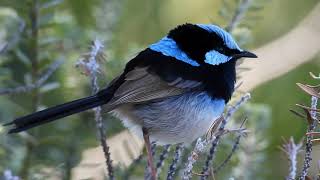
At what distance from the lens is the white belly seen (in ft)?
9.14

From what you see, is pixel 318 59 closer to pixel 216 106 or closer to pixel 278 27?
pixel 278 27

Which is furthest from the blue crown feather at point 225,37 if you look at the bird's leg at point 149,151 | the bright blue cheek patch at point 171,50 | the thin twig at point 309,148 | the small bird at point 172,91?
the thin twig at point 309,148

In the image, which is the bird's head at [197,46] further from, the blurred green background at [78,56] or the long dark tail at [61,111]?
the long dark tail at [61,111]

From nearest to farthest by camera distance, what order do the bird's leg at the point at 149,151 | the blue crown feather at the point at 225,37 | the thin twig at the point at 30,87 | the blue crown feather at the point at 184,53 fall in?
the bird's leg at the point at 149,151, the thin twig at the point at 30,87, the blue crown feather at the point at 225,37, the blue crown feather at the point at 184,53

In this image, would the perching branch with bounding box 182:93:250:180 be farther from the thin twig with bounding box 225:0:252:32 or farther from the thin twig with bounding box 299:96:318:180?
the thin twig with bounding box 225:0:252:32

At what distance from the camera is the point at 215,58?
301 centimetres

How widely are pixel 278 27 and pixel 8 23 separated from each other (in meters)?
1.47

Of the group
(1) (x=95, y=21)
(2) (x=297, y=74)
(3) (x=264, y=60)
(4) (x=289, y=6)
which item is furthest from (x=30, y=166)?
(4) (x=289, y=6)

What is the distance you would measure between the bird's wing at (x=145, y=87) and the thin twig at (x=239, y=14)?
25 centimetres

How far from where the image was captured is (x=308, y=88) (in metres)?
1.77

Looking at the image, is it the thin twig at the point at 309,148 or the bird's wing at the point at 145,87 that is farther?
the bird's wing at the point at 145,87

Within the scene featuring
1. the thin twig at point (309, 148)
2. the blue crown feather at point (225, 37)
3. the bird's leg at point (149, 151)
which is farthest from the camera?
the blue crown feather at point (225, 37)

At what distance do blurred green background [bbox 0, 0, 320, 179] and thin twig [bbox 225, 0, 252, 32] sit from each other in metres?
0.07

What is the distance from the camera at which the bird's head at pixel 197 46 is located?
2.96 meters
